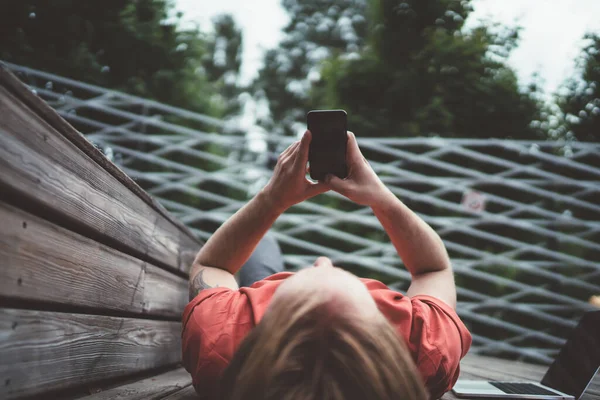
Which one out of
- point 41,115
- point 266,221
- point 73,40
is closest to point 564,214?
point 266,221

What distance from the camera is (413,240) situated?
746mm

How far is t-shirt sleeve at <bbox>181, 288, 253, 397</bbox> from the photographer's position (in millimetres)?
592

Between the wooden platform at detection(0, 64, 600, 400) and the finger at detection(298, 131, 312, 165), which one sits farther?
the finger at detection(298, 131, 312, 165)

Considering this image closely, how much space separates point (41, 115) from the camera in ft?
1.60

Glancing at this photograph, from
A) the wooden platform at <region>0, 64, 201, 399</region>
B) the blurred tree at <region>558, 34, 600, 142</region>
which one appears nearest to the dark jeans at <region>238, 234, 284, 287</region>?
the wooden platform at <region>0, 64, 201, 399</region>

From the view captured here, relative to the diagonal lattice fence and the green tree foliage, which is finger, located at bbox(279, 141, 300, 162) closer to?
the diagonal lattice fence

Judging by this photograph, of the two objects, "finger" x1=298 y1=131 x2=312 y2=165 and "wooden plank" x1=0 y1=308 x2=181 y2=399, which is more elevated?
"finger" x1=298 y1=131 x2=312 y2=165

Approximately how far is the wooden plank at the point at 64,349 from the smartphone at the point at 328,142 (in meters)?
0.49

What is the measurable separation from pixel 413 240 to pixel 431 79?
225 cm

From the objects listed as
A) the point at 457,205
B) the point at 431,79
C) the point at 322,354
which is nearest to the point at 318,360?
the point at 322,354

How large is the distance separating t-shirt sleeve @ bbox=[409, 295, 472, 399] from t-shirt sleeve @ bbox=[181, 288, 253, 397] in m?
0.26

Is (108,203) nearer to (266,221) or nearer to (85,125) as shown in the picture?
(266,221)

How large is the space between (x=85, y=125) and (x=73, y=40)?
0.56m

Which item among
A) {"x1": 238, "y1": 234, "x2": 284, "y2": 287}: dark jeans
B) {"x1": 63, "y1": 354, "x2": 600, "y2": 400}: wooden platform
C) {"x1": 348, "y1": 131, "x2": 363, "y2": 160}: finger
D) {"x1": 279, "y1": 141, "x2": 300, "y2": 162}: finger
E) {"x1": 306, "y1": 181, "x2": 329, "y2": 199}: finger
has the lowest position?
{"x1": 63, "y1": 354, "x2": 600, "y2": 400}: wooden platform
